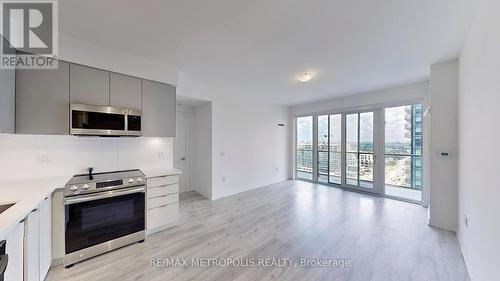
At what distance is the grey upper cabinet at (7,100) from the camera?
68.4 inches

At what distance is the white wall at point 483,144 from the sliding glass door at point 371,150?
2.34m

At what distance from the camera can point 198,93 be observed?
4.18 m

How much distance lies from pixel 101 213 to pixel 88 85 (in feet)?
5.24

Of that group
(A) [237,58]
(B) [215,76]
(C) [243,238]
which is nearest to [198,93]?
(B) [215,76]

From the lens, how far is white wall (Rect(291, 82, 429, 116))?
4.11 metres

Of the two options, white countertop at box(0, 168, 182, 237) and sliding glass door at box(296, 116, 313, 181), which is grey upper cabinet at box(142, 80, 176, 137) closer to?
white countertop at box(0, 168, 182, 237)

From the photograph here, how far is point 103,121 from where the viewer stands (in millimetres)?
2533

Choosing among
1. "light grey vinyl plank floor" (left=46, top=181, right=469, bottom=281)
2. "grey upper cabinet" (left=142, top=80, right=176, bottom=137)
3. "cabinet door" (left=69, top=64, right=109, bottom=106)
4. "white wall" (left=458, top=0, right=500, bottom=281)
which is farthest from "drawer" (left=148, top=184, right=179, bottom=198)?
"white wall" (left=458, top=0, right=500, bottom=281)

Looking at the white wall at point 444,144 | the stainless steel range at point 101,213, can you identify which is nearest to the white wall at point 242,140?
the stainless steel range at point 101,213

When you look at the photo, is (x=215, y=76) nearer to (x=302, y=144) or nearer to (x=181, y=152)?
(x=181, y=152)

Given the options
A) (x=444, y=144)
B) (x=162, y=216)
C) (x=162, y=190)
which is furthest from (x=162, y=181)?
(x=444, y=144)

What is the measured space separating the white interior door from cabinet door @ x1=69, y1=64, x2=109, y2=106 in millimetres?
2356

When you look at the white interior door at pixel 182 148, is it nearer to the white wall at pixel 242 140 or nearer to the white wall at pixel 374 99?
the white wall at pixel 242 140

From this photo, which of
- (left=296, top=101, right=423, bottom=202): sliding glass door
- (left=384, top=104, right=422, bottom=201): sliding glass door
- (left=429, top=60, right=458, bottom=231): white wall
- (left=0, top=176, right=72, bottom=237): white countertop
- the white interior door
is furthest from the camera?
the white interior door
